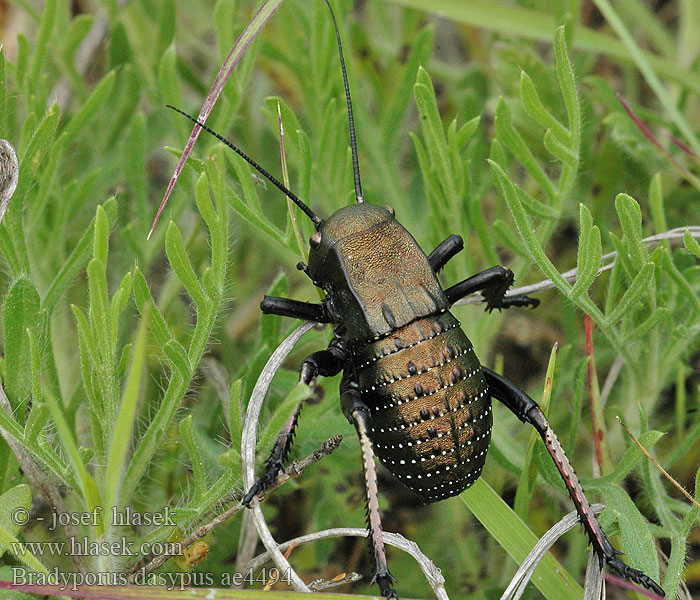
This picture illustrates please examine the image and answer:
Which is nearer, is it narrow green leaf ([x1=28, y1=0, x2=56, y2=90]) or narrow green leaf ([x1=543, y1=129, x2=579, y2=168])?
narrow green leaf ([x1=543, y1=129, x2=579, y2=168])

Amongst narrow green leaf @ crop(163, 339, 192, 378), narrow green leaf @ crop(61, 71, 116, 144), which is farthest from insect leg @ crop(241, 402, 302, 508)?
narrow green leaf @ crop(61, 71, 116, 144)

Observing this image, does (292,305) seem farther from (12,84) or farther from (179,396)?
(12,84)

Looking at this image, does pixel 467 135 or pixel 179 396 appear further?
pixel 467 135

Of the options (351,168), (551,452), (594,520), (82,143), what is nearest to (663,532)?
(594,520)

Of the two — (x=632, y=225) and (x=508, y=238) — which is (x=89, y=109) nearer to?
(x=508, y=238)

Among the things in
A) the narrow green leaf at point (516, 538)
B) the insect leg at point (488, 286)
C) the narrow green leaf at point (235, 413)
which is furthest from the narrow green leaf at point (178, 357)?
the insect leg at point (488, 286)

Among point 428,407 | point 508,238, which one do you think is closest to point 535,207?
point 508,238

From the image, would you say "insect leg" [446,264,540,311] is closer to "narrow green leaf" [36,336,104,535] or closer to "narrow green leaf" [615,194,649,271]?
"narrow green leaf" [615,194,649,271]
